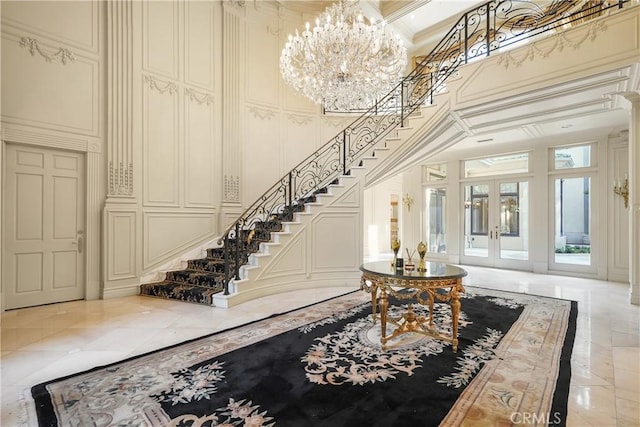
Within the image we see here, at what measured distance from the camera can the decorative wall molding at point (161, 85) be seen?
227 inches

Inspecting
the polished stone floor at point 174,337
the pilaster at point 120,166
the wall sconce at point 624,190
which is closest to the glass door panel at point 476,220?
the wall sconce at point 624,190

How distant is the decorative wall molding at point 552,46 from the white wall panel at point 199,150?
544cm

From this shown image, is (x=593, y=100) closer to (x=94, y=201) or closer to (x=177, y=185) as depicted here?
(x=177, y=185)

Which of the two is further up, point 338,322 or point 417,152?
point 417,152

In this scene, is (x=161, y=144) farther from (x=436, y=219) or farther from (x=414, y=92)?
(x=436, y=219)

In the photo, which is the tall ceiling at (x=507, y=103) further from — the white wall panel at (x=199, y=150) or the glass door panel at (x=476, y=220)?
the white wall panel at (x=199, y=150)

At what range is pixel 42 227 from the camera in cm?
471

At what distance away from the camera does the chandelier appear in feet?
15.9

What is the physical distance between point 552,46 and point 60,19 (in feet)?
23.7

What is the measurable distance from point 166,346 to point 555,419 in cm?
321

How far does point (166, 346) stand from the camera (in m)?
3.13

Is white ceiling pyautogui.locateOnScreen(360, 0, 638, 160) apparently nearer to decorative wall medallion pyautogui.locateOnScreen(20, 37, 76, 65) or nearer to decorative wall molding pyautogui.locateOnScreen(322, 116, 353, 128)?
decorative wall molding pyautogui.locateOnScreen(322, 116, 353, 128)

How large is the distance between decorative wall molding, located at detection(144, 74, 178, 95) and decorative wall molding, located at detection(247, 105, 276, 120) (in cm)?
167

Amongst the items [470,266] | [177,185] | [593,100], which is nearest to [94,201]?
[177,185]
